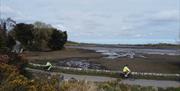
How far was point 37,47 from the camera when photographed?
76.2m

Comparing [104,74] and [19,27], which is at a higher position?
[19,27]

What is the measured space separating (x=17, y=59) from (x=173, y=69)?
31.2 m

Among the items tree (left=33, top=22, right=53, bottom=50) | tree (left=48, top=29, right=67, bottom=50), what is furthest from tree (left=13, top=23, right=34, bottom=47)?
tree (left=48, top=29, right=67, bottom=50)

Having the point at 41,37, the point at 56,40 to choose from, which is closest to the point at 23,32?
the point at 41,37

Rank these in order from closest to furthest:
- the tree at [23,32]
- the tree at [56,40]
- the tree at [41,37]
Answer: the tree at [23,32] → the tree at [41,37] → the tree at [56,40]

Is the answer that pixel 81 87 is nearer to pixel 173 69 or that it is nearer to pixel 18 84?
pixel 18 84

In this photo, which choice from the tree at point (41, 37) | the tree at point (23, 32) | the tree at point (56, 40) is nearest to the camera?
the tree at point (23, 32)

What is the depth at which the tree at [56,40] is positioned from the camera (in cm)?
8012

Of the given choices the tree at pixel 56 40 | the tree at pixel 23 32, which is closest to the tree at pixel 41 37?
the tree at pixel 23 32

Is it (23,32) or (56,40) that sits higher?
(23,32)

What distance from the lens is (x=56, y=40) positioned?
269ft

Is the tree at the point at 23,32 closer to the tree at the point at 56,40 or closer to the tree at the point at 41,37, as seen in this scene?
the tree at the point at 41,37

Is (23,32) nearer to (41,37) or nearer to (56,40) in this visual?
(41,37)

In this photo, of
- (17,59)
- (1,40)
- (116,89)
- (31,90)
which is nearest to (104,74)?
(1,40)
